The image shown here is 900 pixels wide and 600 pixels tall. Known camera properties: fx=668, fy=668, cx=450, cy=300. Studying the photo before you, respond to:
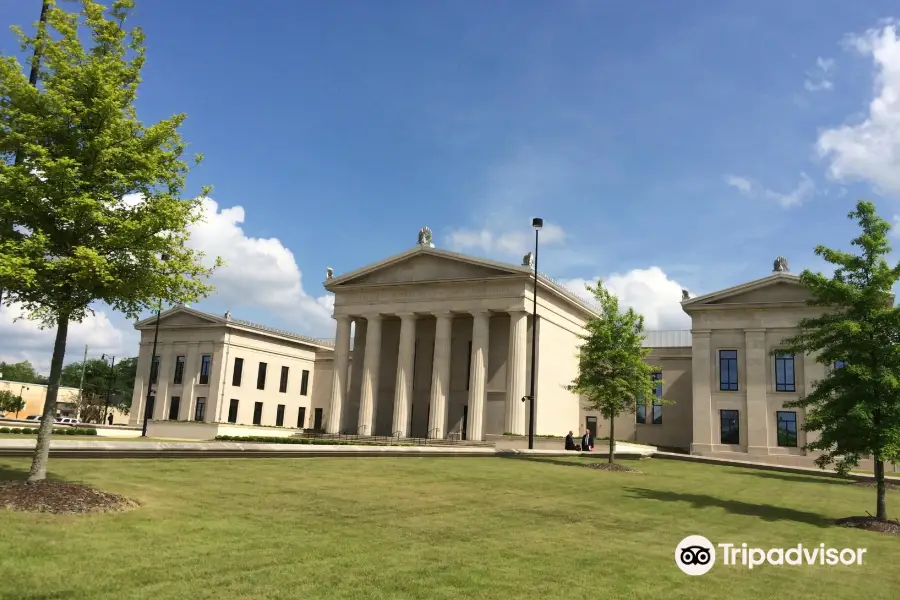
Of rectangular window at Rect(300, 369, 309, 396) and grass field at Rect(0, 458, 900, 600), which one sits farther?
rectangular window at Rect(300, 369, 309, 396)

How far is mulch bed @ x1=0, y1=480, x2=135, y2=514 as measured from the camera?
38.7ft

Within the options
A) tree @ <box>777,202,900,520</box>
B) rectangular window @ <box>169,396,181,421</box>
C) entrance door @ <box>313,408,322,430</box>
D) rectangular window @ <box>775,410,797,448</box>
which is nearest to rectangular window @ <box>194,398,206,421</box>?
rectangular window @ <box>169,396,181,421</box>

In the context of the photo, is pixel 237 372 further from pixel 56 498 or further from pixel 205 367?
pixel 56 498

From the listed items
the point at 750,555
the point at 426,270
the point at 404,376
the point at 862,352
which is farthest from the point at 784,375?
the point at 750,555

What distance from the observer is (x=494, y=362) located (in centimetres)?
5403

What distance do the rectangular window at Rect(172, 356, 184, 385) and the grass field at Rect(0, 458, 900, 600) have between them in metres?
51.5

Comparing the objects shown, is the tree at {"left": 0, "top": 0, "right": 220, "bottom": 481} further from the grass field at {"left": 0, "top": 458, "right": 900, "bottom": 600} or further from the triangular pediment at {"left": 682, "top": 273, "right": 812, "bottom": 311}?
the triangular pediment at {"left": 682, "top": 273, "right": 812, "bottom": 311}

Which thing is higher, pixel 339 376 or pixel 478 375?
pixel 478 375

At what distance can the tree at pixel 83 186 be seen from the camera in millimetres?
13156

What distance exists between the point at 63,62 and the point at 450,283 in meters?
39.7

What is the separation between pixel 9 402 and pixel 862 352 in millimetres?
101702

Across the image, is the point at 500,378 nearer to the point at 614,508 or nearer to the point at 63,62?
the point at 614,508

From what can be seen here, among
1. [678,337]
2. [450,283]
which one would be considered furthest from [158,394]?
[678,337]

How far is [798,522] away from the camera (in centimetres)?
1739
